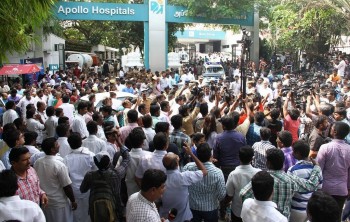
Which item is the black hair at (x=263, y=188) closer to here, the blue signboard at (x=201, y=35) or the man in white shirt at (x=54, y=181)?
the man in white shirt at (x=54, y=181)

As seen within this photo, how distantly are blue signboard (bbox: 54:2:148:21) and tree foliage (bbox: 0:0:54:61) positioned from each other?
49.6 feet

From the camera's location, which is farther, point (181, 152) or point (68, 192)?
point (181, 152)

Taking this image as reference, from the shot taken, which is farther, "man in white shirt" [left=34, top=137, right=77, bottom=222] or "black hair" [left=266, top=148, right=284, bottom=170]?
"man in white shirt" [left=34, top=137, right=77, bottom=222]

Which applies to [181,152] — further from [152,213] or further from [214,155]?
[152,213]

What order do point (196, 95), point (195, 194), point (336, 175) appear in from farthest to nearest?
point (196, 95)
point (336, 175)
point (195, 194)

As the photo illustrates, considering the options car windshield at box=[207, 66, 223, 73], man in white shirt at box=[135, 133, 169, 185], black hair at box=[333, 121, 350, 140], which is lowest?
man in white shirt at box=[135, 133, 169, 185]

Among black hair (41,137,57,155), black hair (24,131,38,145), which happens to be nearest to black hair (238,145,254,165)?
black hair (41,137,57,155)

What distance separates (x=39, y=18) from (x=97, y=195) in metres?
2.90

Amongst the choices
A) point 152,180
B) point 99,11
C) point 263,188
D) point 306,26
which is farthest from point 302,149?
point 99,11

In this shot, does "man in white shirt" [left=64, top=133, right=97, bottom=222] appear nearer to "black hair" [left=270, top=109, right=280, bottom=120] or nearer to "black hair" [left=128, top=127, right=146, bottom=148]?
"black hair" [left=128, top=127, right=146, bottom=148]

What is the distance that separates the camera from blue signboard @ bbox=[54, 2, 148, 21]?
20188 mm

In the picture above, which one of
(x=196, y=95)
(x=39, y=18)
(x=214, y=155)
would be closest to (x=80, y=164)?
(x=214, y=155)

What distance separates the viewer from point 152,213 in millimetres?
3146

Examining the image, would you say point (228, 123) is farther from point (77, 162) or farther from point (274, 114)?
point (77, 162)
